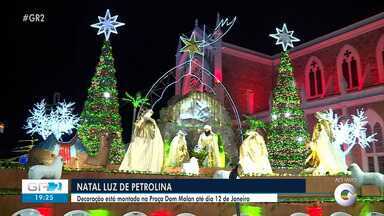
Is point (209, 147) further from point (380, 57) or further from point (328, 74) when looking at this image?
point (328, 74)

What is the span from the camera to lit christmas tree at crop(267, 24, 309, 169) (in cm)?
2177

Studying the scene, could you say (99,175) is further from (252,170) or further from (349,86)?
(349,86)

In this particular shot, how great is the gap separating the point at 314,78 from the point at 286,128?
33.3 feet

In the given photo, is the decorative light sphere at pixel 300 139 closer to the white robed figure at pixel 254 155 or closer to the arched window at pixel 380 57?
the arched window at pixel 380 57

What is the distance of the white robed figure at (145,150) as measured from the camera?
41.3 feet

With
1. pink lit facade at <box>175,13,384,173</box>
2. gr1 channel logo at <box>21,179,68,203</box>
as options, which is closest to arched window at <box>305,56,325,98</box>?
pink lit facade at <box>175,13,384,173</box>

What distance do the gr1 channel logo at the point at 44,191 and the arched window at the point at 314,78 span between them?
976 inches

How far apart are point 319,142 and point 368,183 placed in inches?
94.9

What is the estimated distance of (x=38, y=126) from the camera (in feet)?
99.9

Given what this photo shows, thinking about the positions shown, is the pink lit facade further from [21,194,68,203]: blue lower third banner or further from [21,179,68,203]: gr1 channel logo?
[21,194,68,203]: blue lower third banner

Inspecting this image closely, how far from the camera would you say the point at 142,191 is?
29.2ft

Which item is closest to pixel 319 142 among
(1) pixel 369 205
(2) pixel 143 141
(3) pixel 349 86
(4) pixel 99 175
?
(1) pixel 369 205

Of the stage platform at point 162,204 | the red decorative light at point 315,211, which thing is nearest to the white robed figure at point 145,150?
the stage platform at point 162,204

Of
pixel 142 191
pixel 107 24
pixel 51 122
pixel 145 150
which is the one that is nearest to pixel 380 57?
pixel 107 24
